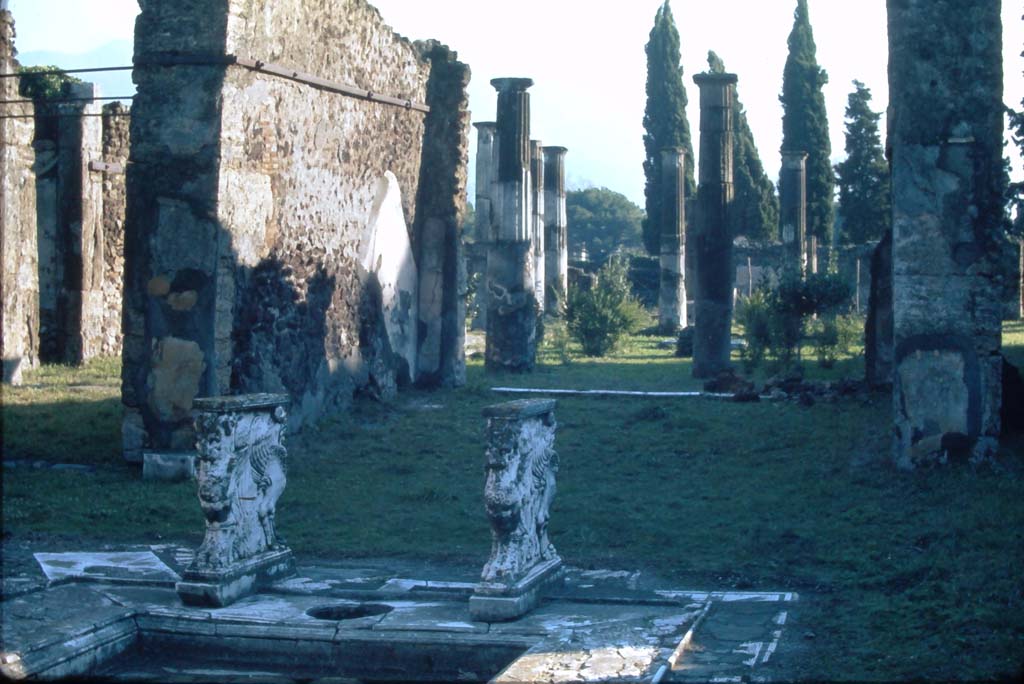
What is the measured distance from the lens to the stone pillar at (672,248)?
2595cm

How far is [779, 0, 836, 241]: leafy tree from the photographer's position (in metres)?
38.2

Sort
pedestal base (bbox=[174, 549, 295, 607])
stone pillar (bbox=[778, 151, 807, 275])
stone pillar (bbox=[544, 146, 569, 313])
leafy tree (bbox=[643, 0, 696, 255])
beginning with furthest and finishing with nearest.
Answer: leafy tree (bbox=[643, 0, 696, 255]), stone pillar (bbox=[778, 151, 807, 275]), stone pillar (bbox=[544, 146, 569, 313]), pedestal base (bbox=[174, 549, 295, 607])

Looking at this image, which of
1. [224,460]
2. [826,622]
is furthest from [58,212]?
[826,622]

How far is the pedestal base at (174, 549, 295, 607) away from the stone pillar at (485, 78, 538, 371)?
9.47 meters

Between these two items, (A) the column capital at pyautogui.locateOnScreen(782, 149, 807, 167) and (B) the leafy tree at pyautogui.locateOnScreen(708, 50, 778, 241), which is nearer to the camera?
(A) the column capital at pyautogui.locateOnScreen(782, 149, 807, 167)

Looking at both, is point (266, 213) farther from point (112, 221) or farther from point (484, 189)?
point (484, 189)

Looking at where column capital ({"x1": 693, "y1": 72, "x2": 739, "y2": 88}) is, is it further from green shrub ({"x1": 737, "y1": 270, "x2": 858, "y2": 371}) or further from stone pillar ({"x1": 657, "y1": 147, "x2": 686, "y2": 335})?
stone pillar ({"x1": 657, "y1": 147, "x2": 686, "y2": 335})

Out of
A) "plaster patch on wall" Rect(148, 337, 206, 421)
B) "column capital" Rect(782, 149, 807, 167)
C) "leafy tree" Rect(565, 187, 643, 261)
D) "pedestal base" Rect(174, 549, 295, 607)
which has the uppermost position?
"leafy tree" Rect(565, 187, 643, 261)

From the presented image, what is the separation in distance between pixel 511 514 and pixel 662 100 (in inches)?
1446

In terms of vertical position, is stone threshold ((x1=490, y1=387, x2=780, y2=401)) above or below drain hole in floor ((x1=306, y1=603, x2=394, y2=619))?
above

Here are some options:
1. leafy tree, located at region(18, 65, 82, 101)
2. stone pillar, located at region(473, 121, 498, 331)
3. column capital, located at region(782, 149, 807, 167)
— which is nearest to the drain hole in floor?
stone pillar, located at region(473, 121, 498, 331)

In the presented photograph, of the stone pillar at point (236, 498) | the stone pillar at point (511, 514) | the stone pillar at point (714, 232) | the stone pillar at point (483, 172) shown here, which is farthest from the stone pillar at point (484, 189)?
the stone pillar at point (511, 514)

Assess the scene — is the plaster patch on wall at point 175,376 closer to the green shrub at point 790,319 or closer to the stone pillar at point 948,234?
the stone pillar at point 948,234

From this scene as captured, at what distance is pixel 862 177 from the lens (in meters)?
39.3
